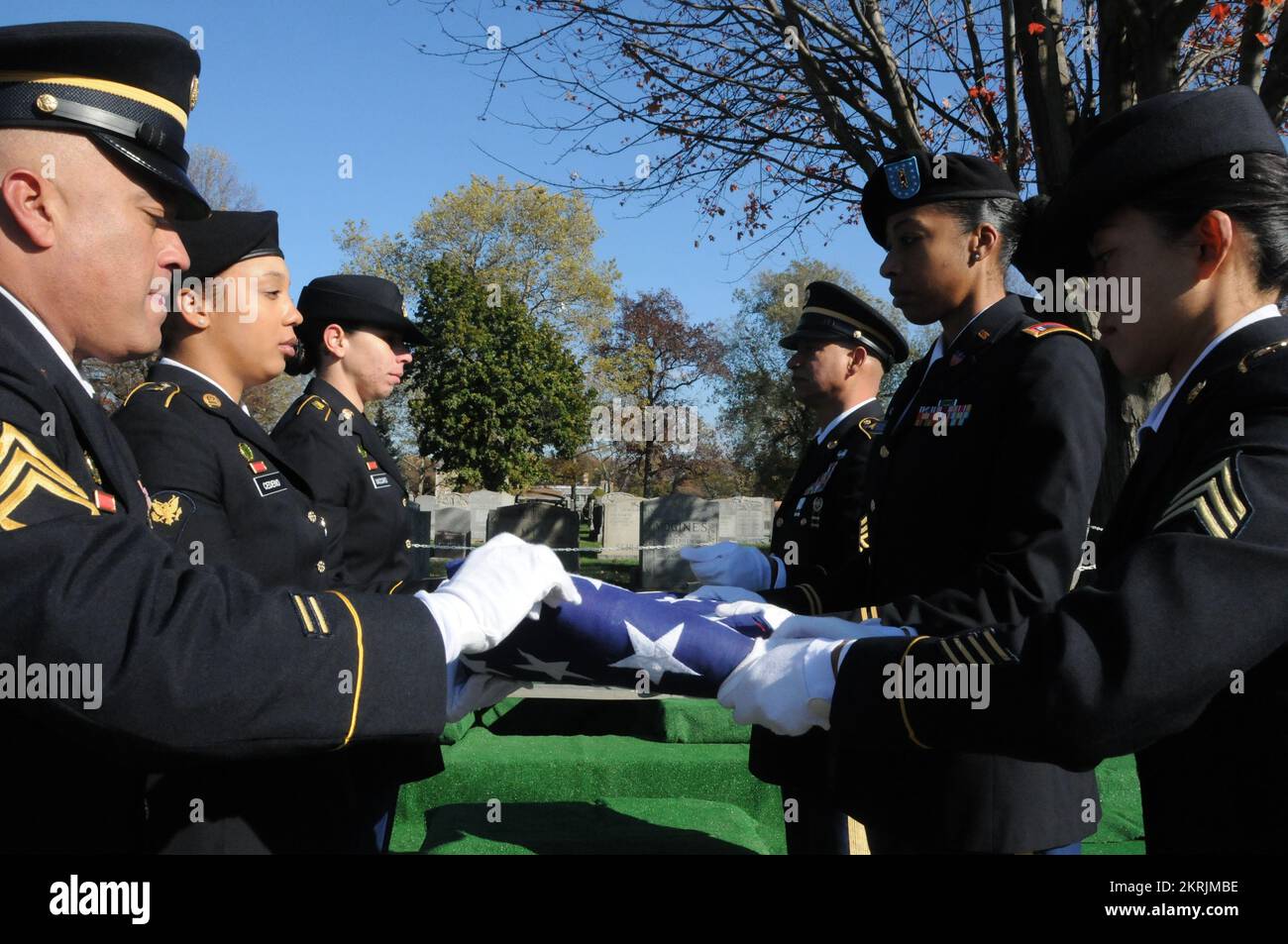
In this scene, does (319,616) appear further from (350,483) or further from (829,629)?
(350,483)

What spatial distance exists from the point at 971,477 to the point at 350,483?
2.29 metres

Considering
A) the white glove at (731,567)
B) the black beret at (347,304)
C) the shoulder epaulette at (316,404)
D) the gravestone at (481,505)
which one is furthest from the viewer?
the gravestone at (481,505)

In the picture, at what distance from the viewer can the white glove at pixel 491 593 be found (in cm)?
150

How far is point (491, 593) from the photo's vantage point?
1600 mm

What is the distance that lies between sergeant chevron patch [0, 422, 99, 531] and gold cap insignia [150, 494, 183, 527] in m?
0.94

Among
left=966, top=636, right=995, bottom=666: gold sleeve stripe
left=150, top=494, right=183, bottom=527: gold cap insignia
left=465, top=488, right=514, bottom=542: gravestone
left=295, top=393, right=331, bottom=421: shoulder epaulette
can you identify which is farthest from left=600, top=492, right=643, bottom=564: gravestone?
left=966, top=636, right=995, bottom=666: gold sleeve stripe

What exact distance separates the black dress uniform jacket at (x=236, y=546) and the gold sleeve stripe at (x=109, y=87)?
2.98ft

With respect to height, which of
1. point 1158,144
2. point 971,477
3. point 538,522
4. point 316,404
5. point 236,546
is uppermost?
point 1158,144

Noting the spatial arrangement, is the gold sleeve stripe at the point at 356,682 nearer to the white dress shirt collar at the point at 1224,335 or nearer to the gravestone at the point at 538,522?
the white dress shirt collar at the point at 1224,335

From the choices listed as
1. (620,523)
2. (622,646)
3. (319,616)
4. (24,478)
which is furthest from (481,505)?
(24,478)

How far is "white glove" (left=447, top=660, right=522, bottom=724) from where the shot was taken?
6.42 feet

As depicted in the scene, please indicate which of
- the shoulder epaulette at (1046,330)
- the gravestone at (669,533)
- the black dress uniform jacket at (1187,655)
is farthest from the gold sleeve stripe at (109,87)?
the gravestone at (669,533)

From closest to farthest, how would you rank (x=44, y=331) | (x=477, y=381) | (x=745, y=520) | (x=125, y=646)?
(x=125, y=646), (x=44, y=331), (x=745, y=520), (x=477, y=381)
